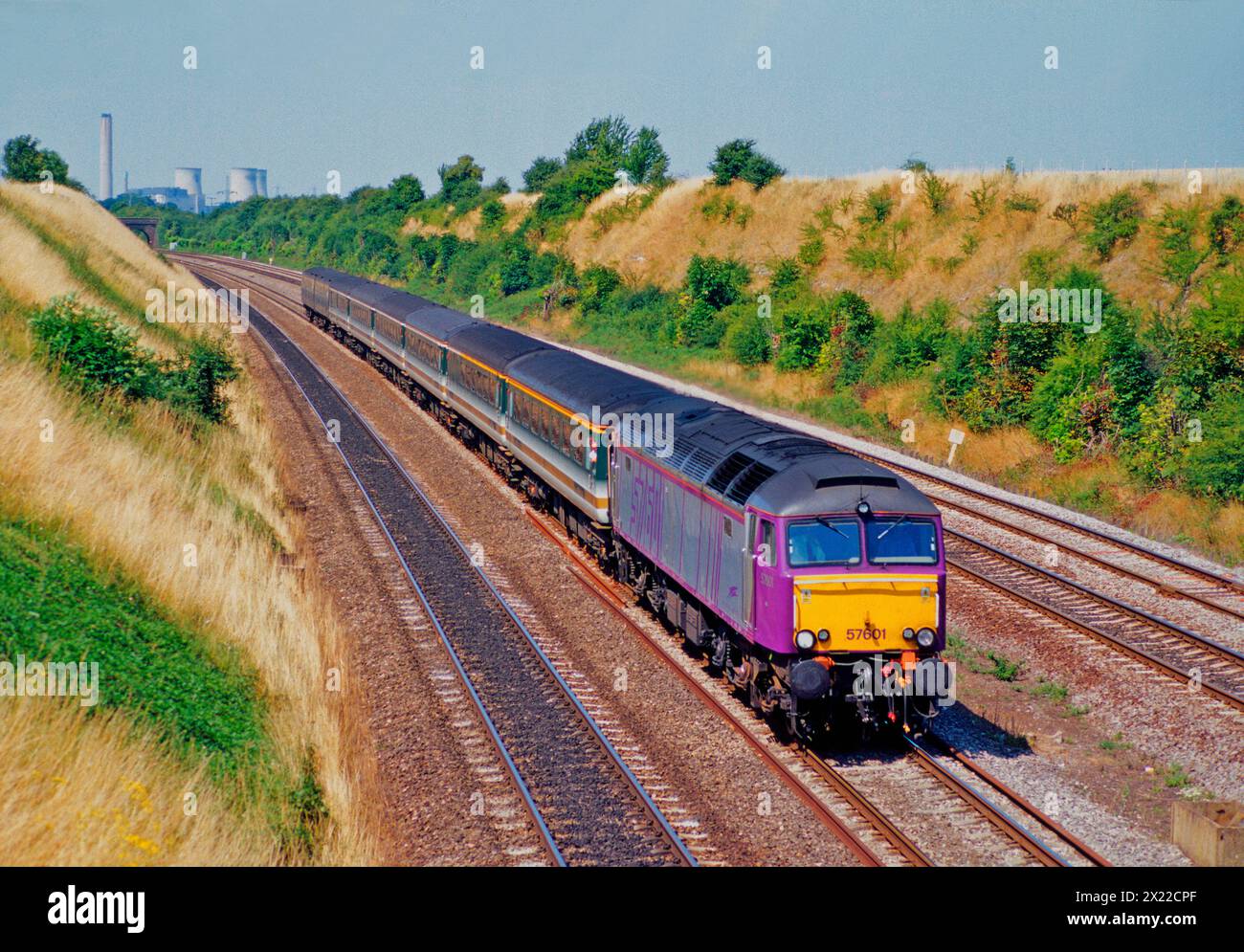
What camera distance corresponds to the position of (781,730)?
1547cm

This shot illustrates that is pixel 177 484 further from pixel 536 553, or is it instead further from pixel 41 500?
pixel 536 553

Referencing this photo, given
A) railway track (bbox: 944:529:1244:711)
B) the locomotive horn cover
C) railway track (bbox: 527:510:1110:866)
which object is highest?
the locomotive horn cover

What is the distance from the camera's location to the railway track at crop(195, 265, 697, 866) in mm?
12547

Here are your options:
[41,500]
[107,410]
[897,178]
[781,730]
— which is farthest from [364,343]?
[781,730]

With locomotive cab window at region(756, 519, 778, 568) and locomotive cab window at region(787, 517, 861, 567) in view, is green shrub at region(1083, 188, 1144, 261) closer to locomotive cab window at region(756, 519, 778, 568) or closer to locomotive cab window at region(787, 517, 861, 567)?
locomotive cab window at region(787, 517, 861, 567)

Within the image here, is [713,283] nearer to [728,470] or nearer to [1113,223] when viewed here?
[1113,223]

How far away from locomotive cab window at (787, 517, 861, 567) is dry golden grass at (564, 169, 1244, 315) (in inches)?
1084

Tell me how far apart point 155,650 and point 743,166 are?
58.4 meters

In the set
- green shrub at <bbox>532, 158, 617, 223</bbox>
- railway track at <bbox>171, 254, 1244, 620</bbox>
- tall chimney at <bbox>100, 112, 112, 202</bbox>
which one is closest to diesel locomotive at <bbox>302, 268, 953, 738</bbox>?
railway track at <bbox>171, 254, 1244, 620</bbox>

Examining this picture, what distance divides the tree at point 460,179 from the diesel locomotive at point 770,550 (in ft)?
260

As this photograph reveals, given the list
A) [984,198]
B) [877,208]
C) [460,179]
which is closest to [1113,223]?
[984,198]

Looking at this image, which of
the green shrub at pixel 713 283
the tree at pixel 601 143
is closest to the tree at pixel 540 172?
the tree at pixel 601 143

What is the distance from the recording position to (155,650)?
14117mm

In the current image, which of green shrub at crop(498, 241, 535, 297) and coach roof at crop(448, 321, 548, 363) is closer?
coach roof at crop(448, 321, 548, 363)
